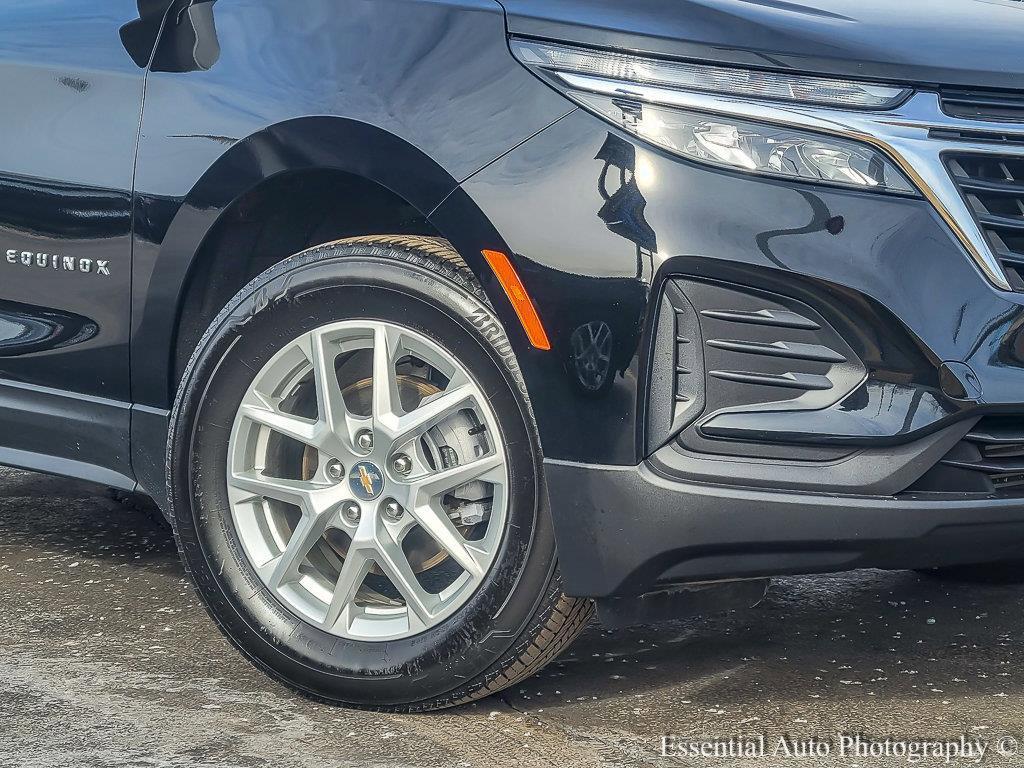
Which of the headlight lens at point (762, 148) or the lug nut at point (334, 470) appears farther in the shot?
the lug nut at point (334, 470)

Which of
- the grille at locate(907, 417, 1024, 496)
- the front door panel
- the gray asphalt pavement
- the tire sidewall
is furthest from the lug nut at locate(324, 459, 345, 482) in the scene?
the grille at locate(907, 417, 1024, 496)

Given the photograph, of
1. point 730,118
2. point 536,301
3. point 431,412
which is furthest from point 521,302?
point 730,118

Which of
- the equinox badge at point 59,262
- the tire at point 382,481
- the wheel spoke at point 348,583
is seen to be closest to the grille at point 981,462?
the tire at point 382,481

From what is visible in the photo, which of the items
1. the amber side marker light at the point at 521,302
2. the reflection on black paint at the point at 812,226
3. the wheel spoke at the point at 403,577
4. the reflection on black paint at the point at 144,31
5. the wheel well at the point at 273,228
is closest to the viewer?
the reflection on black paint at the point at 812,226

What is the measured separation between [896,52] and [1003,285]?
40 cm

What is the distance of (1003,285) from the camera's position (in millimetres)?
2289

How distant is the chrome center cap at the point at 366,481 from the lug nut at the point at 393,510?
0.03 meters

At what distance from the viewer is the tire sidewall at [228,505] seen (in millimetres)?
2496

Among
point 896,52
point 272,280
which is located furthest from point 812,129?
point 272,280

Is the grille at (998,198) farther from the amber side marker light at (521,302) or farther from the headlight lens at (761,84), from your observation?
the amber side marker light at (521,302)

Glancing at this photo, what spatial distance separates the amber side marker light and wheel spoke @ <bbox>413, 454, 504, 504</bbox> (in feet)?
0.81

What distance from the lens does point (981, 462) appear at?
7.68 ft

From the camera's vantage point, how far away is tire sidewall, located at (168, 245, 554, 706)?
2496mm

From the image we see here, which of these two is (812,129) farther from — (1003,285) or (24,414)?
(24,414)
